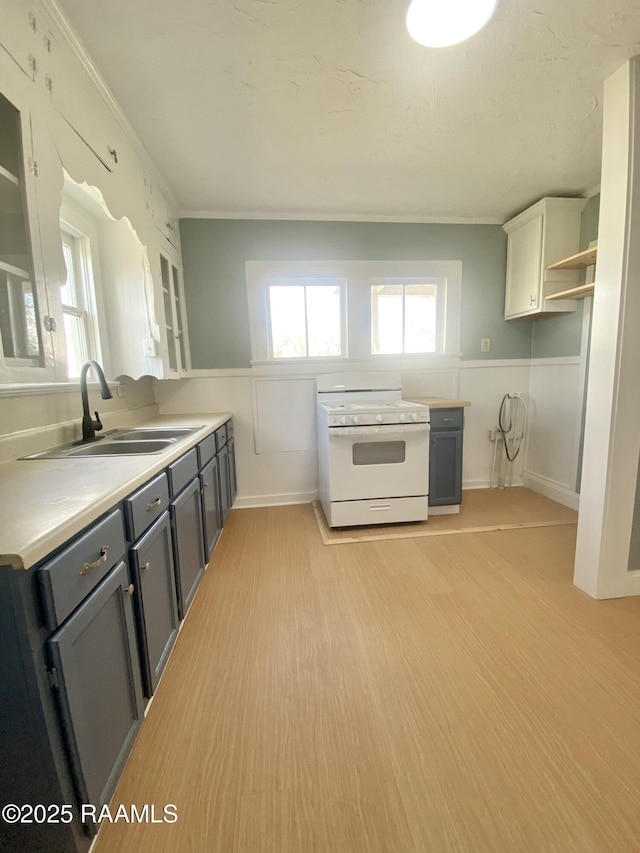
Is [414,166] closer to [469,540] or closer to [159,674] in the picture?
[469,540]

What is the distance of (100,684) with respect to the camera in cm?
86

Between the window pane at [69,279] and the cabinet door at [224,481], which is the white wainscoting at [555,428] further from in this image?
the window pane at [69,279]

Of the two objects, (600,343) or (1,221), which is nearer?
(1,221)

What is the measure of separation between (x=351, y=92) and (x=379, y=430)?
1805 millimetres

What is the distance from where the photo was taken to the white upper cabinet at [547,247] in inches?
102

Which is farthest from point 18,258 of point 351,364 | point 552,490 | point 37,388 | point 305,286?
point 552,490

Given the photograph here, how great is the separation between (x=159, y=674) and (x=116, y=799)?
0.32m

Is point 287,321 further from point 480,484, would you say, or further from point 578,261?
point 480,484

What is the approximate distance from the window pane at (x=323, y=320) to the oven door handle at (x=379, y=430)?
91 cm

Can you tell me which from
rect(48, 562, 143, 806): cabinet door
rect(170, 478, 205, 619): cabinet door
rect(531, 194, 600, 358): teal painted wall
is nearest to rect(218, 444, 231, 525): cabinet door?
rect(170, 478, 205, 619): cabinet door

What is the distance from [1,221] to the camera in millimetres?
1062

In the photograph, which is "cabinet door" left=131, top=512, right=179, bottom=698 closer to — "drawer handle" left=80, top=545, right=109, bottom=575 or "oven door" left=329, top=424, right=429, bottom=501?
"drawer handle" left=80, top=545, right=109, bottom=575

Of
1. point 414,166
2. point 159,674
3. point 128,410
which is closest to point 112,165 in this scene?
point 128,410

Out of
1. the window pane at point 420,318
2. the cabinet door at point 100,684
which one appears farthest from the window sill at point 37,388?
the window pane at point 420,318
